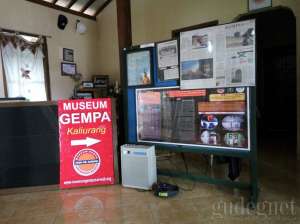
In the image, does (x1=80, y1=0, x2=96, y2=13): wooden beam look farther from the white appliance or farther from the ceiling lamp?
the white appliance

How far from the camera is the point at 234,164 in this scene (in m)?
2.55

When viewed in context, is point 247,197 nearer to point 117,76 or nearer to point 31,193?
point 31,193

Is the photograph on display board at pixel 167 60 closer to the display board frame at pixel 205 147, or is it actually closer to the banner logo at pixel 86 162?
the display board frame at pixel 205 147

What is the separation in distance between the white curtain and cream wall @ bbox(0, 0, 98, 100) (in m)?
0.25

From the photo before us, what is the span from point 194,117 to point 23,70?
3726 mm

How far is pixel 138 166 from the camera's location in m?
2.62

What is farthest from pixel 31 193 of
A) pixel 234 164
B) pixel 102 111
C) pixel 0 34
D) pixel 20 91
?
pixel 0 34

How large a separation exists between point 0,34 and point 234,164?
14.2 feet

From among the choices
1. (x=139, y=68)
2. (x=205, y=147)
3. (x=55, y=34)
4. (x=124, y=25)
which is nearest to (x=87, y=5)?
(x=55, y=34)

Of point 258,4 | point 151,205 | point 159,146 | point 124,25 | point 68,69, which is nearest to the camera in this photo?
point 151,205

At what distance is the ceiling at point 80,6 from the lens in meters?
5.19

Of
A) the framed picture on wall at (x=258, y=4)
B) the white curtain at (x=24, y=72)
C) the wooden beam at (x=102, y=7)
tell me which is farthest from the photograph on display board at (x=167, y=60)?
the wooden beam at (x=102, y=7)

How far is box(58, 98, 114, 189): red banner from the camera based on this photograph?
2721mm

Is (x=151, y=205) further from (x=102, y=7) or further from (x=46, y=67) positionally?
(x=102, y=7)
